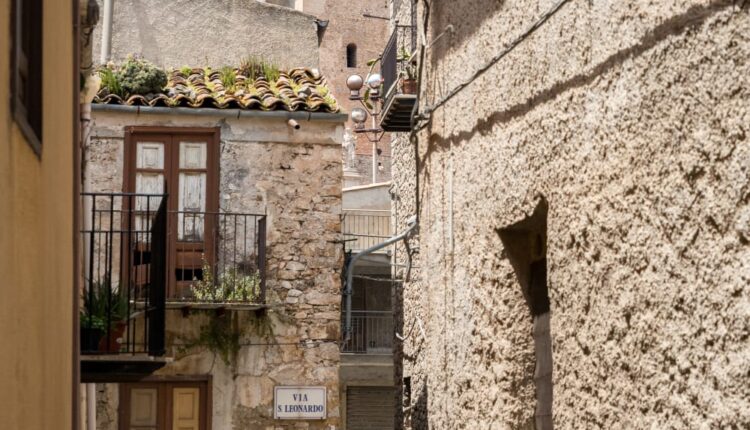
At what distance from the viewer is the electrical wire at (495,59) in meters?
6.16

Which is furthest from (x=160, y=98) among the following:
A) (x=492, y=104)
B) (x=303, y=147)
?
(x=492, y=104)

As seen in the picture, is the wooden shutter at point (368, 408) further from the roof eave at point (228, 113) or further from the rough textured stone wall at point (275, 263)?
the roof eave at point (228, 113)

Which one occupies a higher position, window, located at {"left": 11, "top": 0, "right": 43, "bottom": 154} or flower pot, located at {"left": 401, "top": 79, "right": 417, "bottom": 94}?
flower pot, located at {"left": 401, "top": 79, "right": 417, "bottom": 94}

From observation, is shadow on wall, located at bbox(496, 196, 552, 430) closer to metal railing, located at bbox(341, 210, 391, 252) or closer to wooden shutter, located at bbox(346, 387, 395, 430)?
wooden shutter, located at bbox(346, 387, 395, 430)

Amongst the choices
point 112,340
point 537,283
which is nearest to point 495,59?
point 537,283

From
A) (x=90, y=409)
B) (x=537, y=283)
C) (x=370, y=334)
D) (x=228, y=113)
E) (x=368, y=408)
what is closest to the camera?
(x=537, y=283)

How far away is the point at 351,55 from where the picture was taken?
174 feet

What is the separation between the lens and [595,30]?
Result: 5.64 meters

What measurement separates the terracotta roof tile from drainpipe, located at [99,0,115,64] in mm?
1598

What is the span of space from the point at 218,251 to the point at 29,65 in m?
8.64

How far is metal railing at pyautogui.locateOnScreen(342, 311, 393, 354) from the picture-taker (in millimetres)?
26516

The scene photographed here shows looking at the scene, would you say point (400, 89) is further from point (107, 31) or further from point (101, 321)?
point (107, 31)

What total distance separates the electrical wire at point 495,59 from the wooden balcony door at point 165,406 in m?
5.80

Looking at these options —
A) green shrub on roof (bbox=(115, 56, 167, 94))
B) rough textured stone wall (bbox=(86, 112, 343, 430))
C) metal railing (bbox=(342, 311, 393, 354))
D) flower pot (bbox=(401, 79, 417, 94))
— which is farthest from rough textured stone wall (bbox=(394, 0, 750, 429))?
metal railing (bbox=(342, 311, 393, 354))
